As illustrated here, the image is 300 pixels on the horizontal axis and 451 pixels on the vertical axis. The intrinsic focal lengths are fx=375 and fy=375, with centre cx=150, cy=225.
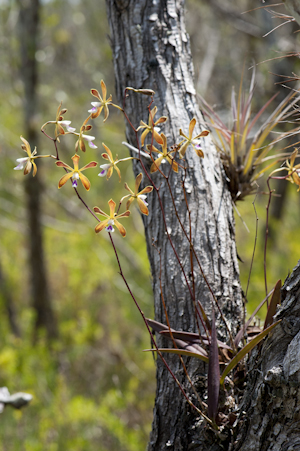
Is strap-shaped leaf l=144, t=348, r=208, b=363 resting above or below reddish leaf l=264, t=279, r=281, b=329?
below

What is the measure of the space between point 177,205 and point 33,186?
3.19 meters

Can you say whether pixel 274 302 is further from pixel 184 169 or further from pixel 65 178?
pixel 65 178

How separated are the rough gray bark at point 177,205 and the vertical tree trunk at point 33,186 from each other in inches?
104

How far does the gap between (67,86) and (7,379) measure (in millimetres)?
7068

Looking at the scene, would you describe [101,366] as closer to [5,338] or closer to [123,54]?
[5,338]

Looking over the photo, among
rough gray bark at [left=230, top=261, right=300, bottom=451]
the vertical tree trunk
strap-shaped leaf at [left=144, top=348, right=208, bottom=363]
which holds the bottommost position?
rough gray bark at [left=230, top=261, right=300, bottom=451]

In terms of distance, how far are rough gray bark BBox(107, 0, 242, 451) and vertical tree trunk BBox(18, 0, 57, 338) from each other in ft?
8.66

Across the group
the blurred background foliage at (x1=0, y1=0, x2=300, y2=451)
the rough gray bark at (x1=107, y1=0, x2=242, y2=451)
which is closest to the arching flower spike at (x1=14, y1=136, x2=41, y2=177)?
the rough gray bark at (x1=107, y1=0, x2=242, y2=451)

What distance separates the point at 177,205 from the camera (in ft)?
3.43

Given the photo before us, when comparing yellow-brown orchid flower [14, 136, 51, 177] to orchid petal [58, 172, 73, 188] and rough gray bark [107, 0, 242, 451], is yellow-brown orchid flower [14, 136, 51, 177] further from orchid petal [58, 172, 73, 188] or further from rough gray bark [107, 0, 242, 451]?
rough gray bark [107, 0, 242, 451]

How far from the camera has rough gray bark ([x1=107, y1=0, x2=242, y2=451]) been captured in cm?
96

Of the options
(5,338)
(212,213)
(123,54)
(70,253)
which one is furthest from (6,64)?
(212,213)

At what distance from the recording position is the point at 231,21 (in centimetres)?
462

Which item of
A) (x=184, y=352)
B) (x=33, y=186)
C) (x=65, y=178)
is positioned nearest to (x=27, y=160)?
(x=65, y=178)
